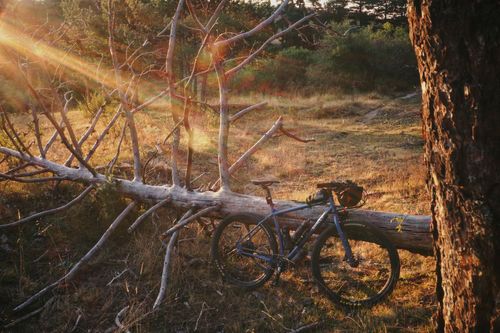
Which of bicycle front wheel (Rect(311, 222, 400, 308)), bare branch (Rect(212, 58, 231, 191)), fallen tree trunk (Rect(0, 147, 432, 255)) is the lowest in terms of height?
bicycle front wheel (Rect(311, 222, 400, 308))

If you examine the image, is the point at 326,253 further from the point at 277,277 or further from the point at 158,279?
Result: the point at 158,279

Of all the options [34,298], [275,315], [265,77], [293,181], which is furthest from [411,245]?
[265,77]

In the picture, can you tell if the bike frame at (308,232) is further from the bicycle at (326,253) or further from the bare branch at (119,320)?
the bare branch at (119,320)

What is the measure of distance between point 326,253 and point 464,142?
3.17 metres

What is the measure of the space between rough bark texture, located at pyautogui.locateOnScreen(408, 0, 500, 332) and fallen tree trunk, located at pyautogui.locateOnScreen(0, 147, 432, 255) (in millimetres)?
1460

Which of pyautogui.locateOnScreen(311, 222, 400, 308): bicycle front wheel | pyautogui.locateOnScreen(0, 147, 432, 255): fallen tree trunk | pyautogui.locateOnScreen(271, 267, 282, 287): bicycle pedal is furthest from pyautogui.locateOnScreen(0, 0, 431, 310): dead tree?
pyautogui.locateOnScreen(271, 267, 282, 287): bicycle pedal

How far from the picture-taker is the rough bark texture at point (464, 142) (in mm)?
1831

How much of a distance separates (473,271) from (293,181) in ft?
19.8

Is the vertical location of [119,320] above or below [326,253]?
above

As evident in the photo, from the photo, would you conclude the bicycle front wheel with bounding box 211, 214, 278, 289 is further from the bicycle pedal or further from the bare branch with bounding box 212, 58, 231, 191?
the bare branch with bounding box 212, 58, 231, 191

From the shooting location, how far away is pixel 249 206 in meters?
4.43

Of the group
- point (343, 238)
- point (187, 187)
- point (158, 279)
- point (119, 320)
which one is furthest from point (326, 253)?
point (119, 320)

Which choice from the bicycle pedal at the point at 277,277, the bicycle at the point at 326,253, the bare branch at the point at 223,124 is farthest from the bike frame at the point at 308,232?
the bare branch at the point at 223,124

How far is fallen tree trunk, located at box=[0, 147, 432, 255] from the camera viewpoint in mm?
3824
